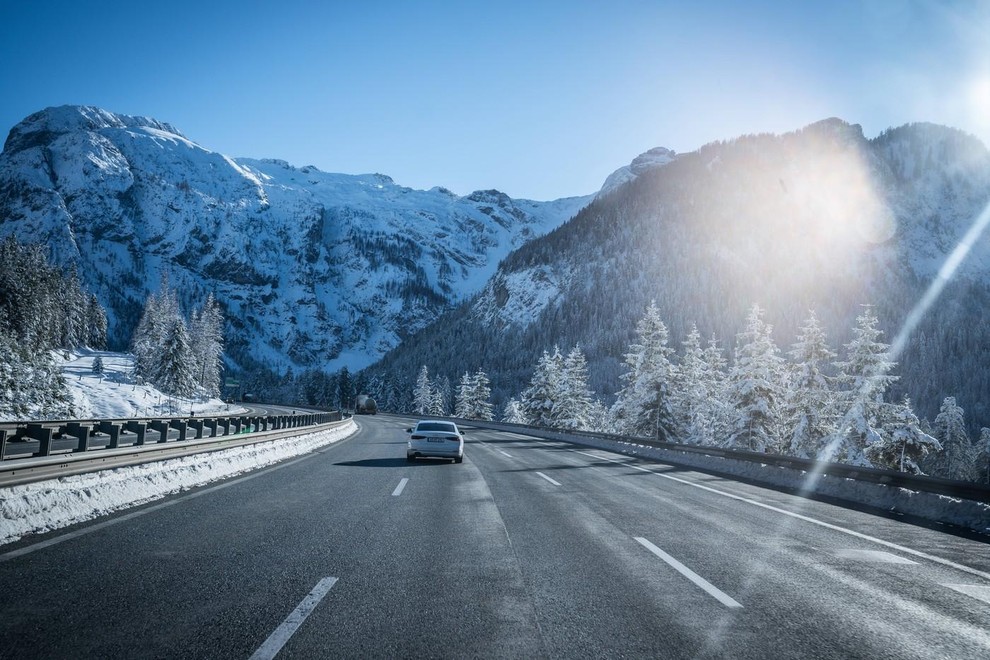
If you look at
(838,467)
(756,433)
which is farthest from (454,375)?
(838,467)

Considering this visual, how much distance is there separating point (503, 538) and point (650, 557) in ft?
6.22

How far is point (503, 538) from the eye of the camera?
7.08 meters

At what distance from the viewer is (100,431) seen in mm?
12398

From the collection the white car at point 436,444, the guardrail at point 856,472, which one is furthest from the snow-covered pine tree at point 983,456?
the white car at point 436,444

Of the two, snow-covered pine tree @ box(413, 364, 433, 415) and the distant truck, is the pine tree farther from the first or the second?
the distant truck

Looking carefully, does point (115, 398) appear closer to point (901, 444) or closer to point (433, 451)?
point (433, 451)

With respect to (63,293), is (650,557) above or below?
below

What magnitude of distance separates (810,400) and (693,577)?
29306 mm

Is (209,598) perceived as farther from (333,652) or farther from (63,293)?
(63,293)

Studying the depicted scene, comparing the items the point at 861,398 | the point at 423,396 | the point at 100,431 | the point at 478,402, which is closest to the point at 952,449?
the point at 861,398

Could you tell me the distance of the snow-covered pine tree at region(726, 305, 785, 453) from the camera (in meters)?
31.2

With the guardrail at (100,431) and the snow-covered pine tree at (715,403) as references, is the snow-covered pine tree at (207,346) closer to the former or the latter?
the guardrail at (100,431)

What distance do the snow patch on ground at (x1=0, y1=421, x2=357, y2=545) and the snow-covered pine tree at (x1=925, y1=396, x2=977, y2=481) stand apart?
69082 mm

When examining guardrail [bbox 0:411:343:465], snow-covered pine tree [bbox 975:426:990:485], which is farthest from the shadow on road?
snow-covered pine tree [bbox 975:426:990:485]
